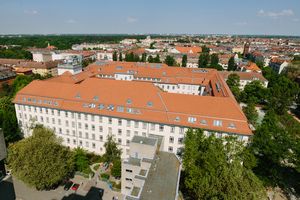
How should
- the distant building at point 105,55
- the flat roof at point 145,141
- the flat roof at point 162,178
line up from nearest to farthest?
the flat roof at point 162,178
the flat roof at point 145,141
the distant building at point 105,55

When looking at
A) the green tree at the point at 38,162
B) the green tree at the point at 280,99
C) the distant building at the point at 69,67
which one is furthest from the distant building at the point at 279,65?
the green tree at the point at 38,162

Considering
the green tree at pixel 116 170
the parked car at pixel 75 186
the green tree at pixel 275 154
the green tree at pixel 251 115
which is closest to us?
the green tree at pixel 275 154

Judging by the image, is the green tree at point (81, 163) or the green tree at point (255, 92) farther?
the green tree at point (255, 92)

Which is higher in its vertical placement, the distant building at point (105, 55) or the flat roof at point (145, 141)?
the distant building at point (105, 55)

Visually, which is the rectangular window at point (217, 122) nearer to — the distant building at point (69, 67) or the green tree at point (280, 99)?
the green tree at point (280, 99)

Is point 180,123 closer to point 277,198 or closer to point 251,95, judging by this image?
point 277,198

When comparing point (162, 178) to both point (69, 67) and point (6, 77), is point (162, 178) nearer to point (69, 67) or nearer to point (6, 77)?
point (69, 67)

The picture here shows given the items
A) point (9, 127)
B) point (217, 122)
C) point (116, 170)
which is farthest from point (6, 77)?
point (217, 122)

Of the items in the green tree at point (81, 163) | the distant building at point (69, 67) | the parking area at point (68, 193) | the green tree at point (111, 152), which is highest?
the distant building at point (69, 67)
